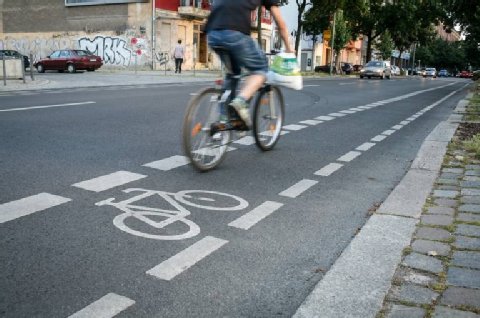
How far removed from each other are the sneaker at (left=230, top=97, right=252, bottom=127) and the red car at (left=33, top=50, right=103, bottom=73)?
29.9 meters

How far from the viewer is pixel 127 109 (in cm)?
1069

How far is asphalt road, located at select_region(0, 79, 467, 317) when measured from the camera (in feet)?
8.61

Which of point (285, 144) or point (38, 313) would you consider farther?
point (285, 144)

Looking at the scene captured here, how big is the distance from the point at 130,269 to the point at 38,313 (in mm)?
605

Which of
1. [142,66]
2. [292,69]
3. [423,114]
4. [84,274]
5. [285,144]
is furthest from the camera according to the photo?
[142,66]

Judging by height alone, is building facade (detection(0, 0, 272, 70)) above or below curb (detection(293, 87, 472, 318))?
above

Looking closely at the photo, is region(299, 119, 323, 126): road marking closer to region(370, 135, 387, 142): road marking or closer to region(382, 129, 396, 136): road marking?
region(382, 129, 396, 136): road marking

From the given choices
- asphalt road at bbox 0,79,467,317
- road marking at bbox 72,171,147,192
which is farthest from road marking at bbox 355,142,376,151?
road marking at bbox 72,171,147,192

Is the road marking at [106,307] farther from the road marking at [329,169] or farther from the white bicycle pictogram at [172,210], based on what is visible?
the road marking at [329,169]

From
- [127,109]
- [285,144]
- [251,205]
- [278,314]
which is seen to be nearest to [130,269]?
[278,314]

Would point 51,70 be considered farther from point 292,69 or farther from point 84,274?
point 84,274

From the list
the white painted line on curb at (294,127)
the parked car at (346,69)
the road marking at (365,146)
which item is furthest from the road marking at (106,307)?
the parked car at (346,69)

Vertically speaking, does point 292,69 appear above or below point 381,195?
above

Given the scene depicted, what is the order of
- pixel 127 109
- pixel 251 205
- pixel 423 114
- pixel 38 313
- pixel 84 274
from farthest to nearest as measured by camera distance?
pixel 423 114 → pixel 127 109 → pixel 251 205 → pixel 84 274 → pixel 38 313
